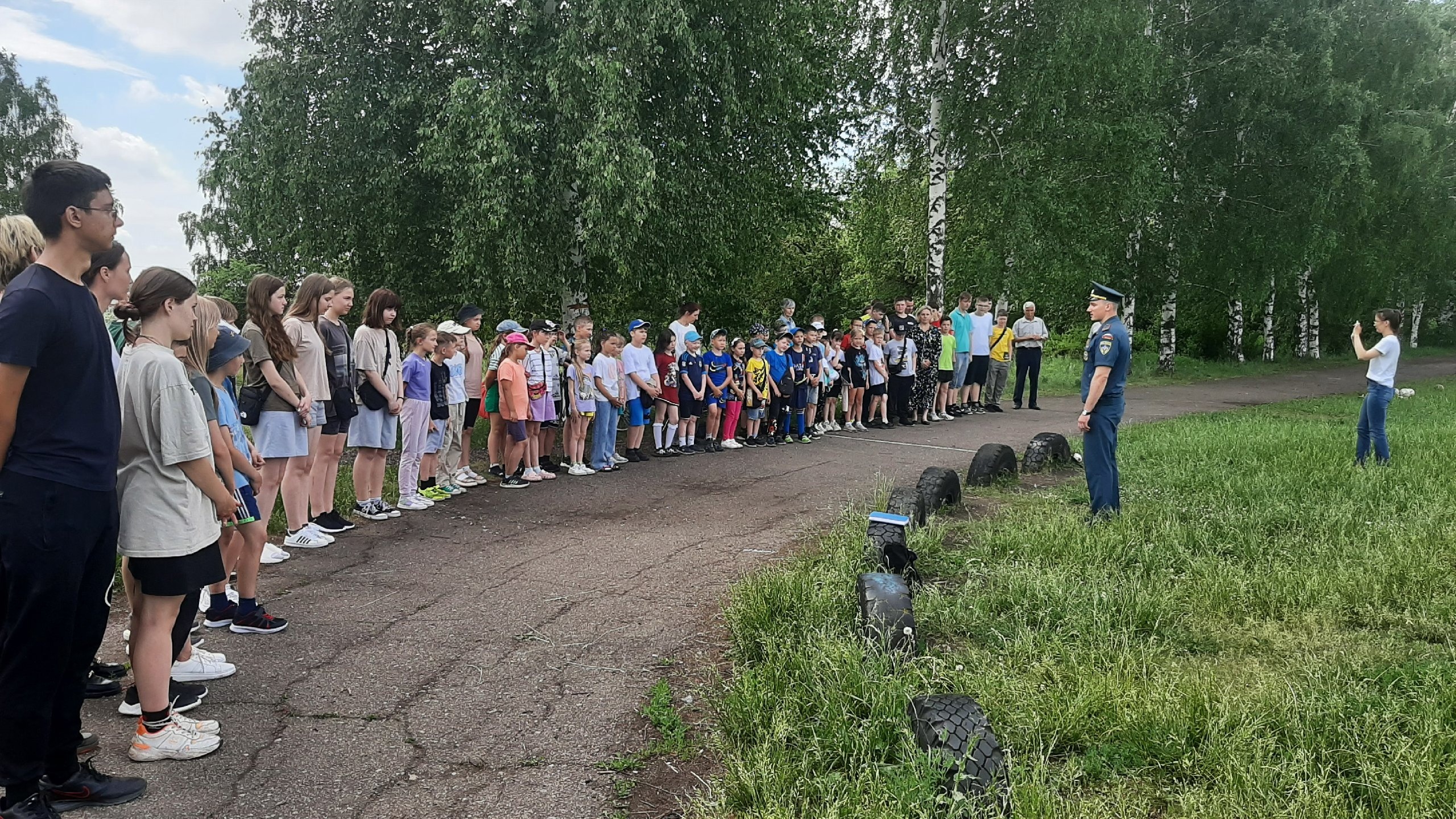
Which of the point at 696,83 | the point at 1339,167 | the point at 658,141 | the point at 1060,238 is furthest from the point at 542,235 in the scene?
the point at 1339,167

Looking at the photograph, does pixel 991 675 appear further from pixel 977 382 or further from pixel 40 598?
pixel 977 382

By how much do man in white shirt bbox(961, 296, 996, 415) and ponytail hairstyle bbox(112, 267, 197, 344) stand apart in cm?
1431

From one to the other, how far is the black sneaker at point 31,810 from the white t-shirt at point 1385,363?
37.9 ft

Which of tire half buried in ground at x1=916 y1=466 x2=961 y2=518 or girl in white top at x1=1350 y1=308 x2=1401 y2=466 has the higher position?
girl in white top at x1=1350 y1=308 x2=1401 y2=466

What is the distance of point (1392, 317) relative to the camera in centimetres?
1004

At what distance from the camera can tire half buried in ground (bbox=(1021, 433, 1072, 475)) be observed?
33.1 feet

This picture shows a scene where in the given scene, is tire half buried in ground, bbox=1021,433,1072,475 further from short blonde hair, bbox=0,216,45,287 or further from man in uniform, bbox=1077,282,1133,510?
short blonde hair, bbox=0,216,45,287

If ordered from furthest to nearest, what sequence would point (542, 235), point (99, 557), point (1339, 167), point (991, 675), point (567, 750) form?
point (1339, 167) → point (542, 235) → point (991, 675) → point (567, 750) → point (99, 557)

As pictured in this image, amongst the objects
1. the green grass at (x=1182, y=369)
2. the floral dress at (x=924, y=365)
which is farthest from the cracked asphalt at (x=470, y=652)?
the green grass at (x=1182, y=369)

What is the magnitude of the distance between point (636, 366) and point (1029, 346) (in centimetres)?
891

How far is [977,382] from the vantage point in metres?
16.9

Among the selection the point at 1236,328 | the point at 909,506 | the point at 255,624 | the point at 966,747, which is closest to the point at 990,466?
the point at 909,506

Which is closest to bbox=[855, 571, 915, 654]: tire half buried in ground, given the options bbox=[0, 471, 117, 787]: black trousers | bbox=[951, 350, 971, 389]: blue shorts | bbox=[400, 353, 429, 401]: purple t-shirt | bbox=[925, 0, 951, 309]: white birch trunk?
bbox=[0, 471, 117, 787]: black trousers

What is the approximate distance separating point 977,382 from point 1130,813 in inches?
560
